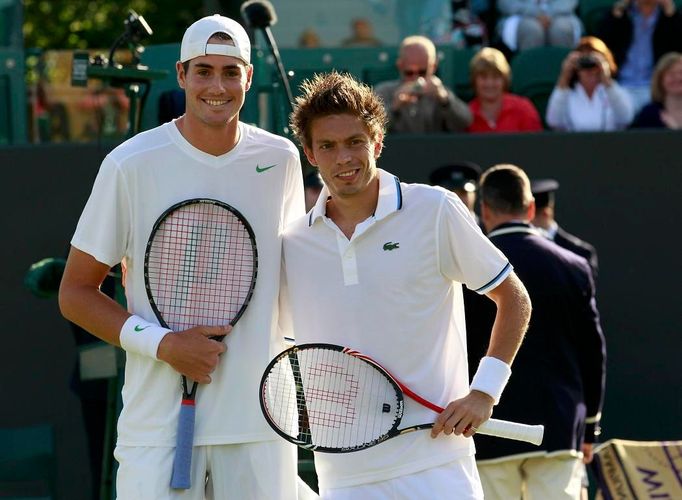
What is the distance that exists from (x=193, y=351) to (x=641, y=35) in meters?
6.81

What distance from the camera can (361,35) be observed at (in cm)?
982

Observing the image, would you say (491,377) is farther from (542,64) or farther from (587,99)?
(542,64)

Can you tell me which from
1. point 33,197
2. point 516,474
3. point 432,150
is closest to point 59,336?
point 33,197

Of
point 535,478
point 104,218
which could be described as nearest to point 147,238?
point 104,218

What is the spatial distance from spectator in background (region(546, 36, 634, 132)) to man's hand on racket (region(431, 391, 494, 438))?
5226 mm

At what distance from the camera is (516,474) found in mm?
6562

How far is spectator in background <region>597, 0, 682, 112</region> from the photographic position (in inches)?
405

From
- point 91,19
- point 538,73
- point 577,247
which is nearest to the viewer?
Answer: point 577,247

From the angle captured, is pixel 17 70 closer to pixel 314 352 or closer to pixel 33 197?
pixel 33 197

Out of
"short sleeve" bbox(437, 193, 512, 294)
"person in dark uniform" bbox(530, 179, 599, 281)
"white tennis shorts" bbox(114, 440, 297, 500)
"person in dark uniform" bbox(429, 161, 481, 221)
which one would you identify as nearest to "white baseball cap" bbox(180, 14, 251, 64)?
"short sleeve" bbox(437, 193, 512, 294)

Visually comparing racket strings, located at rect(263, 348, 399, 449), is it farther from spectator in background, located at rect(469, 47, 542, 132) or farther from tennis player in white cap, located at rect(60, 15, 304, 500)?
spectator in background, located at rect(469, 47, 542, 132)

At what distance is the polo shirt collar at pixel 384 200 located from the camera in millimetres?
4359

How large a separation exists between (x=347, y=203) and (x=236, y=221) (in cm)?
37

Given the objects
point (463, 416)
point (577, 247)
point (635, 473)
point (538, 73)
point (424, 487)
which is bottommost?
point (635, 473)
